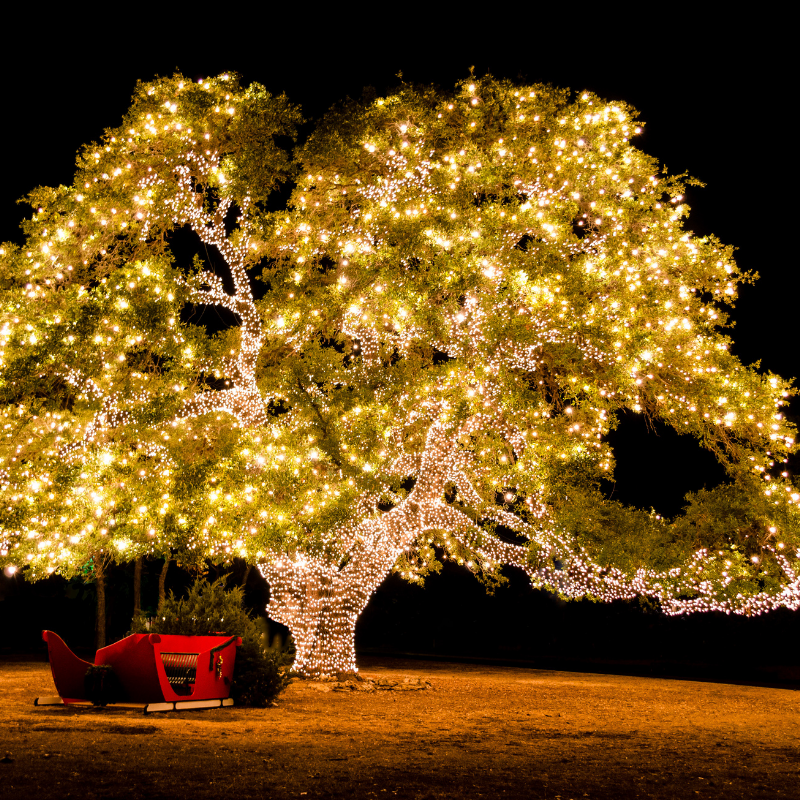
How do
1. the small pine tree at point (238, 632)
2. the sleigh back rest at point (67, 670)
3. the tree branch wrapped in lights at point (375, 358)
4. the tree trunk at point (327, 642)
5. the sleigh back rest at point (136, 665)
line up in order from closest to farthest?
the sleigh back rest at point (136, 665) → the sleigh back rest at point (67, 670) → the small pine tree at point (238, 632) → the tree branch wrapped in lights at point (375, 358) → the tree trunk at point (327, 642)

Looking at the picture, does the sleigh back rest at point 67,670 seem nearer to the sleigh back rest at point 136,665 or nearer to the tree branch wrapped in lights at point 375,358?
the sleigh back rest at point 136,665

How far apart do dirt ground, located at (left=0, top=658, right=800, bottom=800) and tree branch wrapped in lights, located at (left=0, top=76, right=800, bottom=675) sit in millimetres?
2238

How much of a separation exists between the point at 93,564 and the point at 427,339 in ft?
26.2

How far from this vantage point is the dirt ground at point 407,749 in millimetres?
5242

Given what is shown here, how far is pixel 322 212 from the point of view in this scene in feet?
44.0

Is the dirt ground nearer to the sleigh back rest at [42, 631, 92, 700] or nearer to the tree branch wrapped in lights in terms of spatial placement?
the sleigh back rest at [42, 631, 92, 700]

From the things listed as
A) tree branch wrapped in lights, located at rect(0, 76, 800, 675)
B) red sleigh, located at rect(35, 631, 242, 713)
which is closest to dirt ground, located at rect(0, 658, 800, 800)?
red sleigh, located at rect(35, 631, 242, 713)

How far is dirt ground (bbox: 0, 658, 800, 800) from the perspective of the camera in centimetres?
524

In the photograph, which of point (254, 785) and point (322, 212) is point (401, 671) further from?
point (254, 785)

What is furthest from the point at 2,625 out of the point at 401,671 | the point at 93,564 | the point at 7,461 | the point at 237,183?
the point at 237,183

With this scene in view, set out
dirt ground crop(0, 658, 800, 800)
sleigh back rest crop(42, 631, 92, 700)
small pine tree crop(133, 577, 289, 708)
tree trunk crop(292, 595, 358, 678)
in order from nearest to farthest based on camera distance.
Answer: dirt ground crop(0, 658, 800, 800) < sleigh back rest crop(42, 631, 92, 700) < small pine tree crop(133, 577, 289, 708) < tree trunk crop(292, 595, 358, 678)

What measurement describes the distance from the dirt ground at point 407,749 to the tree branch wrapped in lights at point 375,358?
88.1 inches

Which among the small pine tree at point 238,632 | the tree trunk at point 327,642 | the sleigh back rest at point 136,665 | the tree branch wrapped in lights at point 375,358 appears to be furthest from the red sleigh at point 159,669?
the tree trunk at point 327,642

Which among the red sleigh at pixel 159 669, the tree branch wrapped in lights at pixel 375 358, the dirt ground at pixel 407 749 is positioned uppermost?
the tree branch wrapped in lights at pixel 375 358
